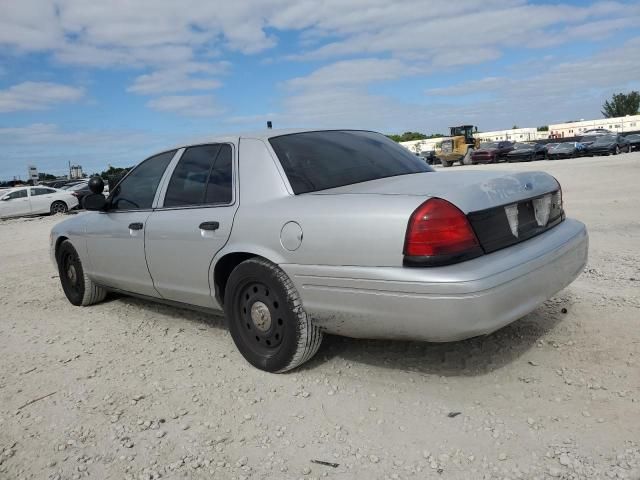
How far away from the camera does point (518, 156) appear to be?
36781 millimetres

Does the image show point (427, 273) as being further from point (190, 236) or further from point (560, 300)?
point (560, 300)

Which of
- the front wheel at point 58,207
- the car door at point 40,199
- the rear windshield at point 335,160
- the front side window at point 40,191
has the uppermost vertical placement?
the rear windshield at point 335,160

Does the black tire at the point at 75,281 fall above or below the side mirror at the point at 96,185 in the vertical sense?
below

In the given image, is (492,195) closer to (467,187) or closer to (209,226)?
(467,187)

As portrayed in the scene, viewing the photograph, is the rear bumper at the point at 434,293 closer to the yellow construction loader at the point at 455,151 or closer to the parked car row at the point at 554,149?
the parked car row at the point at 554,149

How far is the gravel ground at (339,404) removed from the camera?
2.50 metres

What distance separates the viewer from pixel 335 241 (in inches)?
115

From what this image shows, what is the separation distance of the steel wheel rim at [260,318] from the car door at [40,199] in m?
22.8

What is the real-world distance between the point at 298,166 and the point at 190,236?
0.93m

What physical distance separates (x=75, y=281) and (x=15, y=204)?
2012 centimetres

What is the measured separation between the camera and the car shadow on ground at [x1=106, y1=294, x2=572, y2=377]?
338cm

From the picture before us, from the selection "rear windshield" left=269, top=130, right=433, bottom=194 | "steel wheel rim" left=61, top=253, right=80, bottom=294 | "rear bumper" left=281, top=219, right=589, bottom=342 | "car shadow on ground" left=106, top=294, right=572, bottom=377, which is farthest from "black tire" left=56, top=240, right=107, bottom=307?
"rear bumper" left=281, top=219, right=589, bottom=342

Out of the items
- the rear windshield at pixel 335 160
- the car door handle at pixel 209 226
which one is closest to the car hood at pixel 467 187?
the rear windshield at pixel 335 160

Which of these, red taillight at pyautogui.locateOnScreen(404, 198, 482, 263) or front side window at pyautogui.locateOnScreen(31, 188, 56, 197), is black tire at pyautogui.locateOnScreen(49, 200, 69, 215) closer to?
front side window at pyautogui.locateOnScreen(31, 188, 56, 197)
